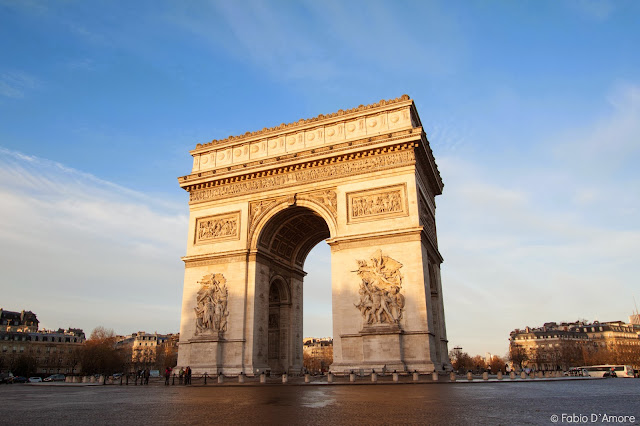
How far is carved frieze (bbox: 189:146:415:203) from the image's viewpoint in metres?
21.9

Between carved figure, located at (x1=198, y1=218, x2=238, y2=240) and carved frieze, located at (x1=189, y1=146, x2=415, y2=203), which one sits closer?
carved frieze, located at (x1=189, y1=146, x2=415, y2=203)

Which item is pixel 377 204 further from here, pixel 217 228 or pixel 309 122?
pixel 217 228

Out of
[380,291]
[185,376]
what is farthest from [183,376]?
[380,291]

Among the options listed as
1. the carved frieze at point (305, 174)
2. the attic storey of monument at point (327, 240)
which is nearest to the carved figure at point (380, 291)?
the attic storey of monument at point (327, 240)

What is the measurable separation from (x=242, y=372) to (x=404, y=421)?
53.8ft

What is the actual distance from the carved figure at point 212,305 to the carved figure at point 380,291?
23.0 feet

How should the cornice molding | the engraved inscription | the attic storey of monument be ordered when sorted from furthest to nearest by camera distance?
1. the cornice molding
2. the engraved inscription
3. the attic storey of monument

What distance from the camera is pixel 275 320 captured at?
27.2 metres

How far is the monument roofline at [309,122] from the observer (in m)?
23.0

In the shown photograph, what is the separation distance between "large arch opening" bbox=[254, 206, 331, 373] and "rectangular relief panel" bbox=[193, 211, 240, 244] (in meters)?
1.70

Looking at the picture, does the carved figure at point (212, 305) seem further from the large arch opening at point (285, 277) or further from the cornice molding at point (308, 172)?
the cornice molding at point (308, 172)

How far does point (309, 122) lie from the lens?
968 inches

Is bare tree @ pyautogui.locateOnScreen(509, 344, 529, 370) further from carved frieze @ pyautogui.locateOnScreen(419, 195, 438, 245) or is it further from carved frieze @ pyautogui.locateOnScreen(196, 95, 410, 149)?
carved frieze @ pyautogui.locateOnScreen(196, 95, 410, 149)

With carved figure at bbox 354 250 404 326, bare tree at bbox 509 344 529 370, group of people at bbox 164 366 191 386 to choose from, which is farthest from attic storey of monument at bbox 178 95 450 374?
bare tree at bbox 509 344 529 370
